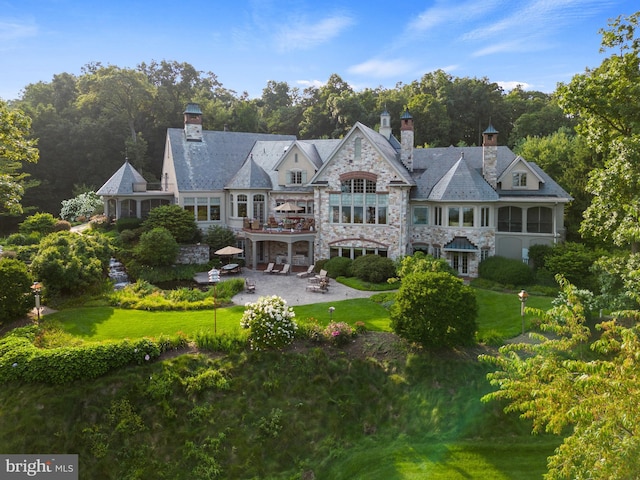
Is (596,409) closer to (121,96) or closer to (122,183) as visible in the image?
(122,183)

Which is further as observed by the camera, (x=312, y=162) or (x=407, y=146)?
(x=312, y=162)

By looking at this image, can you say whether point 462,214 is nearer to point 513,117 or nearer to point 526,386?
point 526,386

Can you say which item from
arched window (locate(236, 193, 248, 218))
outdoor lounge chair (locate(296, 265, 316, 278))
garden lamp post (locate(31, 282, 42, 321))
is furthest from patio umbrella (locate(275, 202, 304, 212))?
garden lamp post (locate(31, 282, 42, 321))

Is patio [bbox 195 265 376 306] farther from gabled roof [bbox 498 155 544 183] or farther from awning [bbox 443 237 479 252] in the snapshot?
gabled roof [bbox 498 155 544 183]

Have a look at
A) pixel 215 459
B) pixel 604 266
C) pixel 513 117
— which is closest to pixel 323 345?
pixel 215 459

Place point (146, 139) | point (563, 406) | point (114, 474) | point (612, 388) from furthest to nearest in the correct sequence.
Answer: point (146, 139) → point (114, 474) → point (563, 406) → point (612, 388)

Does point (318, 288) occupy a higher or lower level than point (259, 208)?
lower

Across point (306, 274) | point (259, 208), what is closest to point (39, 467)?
point (306, 274)

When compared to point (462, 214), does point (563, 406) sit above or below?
below
